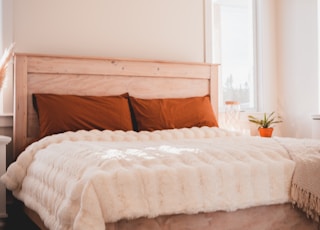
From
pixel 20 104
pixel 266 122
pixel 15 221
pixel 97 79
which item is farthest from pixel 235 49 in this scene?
pixel 15 221

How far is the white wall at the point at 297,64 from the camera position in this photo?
13.7 feet

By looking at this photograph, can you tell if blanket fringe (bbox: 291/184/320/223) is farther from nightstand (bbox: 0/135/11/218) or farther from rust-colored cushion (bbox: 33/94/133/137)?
nightstand (bbox: 0/135/11/218)

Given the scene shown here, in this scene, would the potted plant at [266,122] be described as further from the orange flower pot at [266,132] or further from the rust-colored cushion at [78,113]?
the rust-colored cushion at [78,113]

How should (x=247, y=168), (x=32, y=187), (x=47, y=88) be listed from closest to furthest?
(x=247, y=168)
(x=32, y=187)
(x=47, y=88)

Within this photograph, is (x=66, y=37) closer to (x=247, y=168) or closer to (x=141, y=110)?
(x=141, y=110)

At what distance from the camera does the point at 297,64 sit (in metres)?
4.38

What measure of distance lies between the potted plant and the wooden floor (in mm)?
2215

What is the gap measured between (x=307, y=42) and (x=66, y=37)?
2.32 meters

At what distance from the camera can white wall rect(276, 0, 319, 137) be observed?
13.7ft

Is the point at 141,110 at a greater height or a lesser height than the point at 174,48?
lesser

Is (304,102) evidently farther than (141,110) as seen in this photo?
Yes

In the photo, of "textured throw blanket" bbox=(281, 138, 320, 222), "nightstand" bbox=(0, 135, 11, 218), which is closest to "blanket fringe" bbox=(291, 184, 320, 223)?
"textured throw blanket" bbox=(281, 138, 320, 222)

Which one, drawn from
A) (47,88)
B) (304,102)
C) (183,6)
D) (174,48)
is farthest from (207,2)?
(47,88)

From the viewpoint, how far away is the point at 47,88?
3281 millimetres
